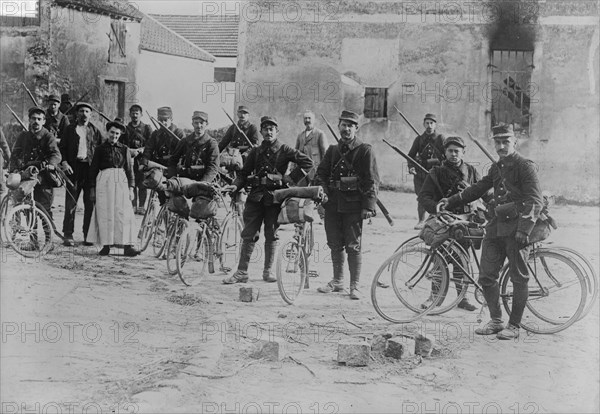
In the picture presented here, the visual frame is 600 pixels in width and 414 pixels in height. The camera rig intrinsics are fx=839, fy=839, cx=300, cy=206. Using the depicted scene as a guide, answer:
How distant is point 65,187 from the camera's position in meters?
7.37

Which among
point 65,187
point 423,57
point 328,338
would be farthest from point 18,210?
point 423,57

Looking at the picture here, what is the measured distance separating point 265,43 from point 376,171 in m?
1.37

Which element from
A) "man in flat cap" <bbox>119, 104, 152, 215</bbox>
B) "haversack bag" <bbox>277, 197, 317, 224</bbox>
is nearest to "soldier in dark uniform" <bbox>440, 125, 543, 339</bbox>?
"haversack bag" <bbox>277, 197, 317, 224</bbox>

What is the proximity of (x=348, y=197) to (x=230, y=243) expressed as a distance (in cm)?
121

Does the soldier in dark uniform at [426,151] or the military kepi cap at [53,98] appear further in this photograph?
the military kepi cap at [53,98]

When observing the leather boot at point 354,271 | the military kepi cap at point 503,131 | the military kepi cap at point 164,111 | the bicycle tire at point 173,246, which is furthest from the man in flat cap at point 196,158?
the military kepi cap at point 503,131

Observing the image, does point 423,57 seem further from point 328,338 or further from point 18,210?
point 18,210

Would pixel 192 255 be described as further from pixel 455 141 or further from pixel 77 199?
pixel 455 141

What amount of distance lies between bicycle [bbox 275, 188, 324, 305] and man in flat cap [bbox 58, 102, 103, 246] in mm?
1905

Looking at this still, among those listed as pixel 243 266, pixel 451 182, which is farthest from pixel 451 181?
pixel 243 266

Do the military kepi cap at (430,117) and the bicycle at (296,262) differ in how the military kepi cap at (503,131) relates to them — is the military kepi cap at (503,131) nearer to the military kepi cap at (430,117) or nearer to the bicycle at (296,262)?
the military kepi cap at (430,117)

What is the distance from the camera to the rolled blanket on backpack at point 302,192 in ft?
22.0

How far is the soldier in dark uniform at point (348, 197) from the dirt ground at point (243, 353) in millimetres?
109

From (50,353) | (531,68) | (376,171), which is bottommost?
(50,353)
